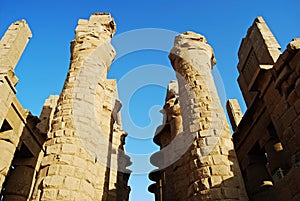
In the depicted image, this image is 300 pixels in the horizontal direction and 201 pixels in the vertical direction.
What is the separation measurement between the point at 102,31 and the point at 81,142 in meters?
5.62

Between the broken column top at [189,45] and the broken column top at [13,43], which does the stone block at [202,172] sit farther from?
the broken column top at [13,43]

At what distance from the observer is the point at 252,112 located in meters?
10.2

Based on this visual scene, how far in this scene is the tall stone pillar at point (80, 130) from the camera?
18.9ft

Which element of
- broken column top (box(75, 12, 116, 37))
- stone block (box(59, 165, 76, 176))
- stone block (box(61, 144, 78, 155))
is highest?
broken column top (box(75, 12, 116, 37))

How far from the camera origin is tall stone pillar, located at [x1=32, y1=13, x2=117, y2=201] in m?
5.75

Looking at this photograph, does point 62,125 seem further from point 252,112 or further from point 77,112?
point 252,112

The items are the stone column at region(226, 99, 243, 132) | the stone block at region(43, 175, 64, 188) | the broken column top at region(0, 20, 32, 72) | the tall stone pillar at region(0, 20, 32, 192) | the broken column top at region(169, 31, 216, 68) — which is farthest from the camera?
the stone column at region(226, 99, 243, 132)

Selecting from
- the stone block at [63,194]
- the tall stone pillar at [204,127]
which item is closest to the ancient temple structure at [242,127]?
the tall stone pillar at [204,127]

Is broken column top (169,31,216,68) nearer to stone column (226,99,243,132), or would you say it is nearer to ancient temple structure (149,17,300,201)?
ancient temple structure (149,17,300,201)

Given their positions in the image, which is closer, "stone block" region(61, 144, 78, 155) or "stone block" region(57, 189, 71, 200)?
"stone block" region(57, 189, 71, 200)

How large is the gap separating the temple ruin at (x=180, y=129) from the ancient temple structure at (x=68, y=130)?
30 mm

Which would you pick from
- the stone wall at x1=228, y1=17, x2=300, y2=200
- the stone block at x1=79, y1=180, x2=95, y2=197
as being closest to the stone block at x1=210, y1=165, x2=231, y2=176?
the stone wall at x1=228, y1=17, x2=300, y2=200

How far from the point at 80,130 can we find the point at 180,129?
7009 mm

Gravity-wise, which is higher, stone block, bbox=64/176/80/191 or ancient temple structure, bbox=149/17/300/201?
ancient temple structure, bbox=149/17/300/201
